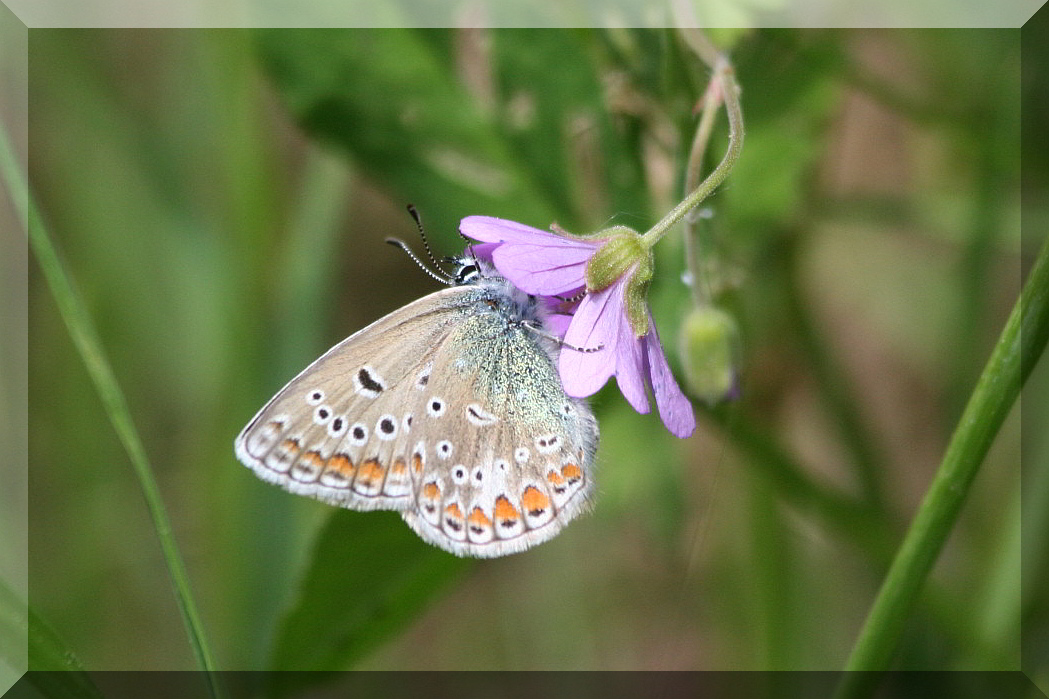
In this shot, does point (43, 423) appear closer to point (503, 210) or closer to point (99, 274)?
point (99, 274)

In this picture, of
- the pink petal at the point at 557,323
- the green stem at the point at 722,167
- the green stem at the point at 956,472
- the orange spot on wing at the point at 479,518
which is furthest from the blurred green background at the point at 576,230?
the green stem at the point at 956,472

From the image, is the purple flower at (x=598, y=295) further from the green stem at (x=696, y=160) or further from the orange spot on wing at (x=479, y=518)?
the orange spot on wing at (x=479, y=518)

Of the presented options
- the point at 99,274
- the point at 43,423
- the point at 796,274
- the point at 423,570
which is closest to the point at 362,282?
the point at 99,274

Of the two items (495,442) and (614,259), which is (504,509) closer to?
(495,442)

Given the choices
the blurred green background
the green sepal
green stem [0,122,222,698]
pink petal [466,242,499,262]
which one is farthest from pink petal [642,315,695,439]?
green stem [0,122,222,698]

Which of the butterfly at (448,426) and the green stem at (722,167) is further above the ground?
the green stem at (722,167)

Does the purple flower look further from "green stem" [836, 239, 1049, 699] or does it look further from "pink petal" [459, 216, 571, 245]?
"green stem" [836, 239, 1049, 699]

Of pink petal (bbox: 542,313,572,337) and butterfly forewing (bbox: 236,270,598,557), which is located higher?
pink petal (bbox: 542,313,572,337)
